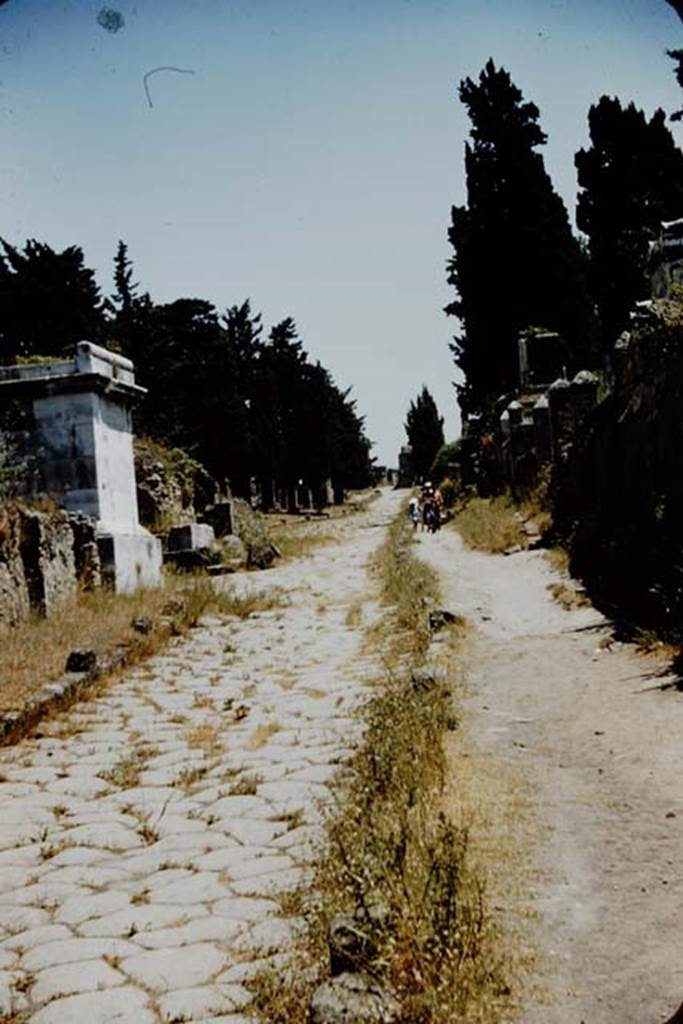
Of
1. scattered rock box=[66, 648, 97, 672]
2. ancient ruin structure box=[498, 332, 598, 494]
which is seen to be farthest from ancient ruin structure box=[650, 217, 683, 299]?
scattered rock box=[66, 648, 97, 672]

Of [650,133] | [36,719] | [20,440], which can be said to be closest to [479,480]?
[650,133]

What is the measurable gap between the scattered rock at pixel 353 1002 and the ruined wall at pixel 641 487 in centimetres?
466

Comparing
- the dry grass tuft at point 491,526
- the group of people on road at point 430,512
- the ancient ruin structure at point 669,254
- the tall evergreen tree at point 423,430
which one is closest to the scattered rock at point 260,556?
the dry grass tuft at point 491,526

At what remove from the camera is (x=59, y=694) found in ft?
22.4

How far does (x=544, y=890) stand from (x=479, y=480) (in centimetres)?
2036

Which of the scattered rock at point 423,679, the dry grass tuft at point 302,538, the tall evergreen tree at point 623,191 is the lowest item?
the scattered rock at point 423,679

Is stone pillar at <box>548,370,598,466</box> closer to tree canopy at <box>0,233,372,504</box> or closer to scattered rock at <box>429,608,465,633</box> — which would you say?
scattered rock at <box>429,608,465,633</box>

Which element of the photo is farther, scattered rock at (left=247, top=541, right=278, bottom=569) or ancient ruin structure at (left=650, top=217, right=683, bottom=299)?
scattered rock at (left=247, top=541, right=278, bottom=569)

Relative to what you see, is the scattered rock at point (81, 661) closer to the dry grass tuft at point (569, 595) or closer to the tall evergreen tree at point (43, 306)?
the dry grass tuft at point (569, 595)

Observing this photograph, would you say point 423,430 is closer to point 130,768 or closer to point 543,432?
point 543,432

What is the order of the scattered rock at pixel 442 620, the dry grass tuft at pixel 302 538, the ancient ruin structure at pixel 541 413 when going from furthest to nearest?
the dry grass tuft at pixel 302 538 < the ancient ruin structure at pixel 541 413 < the scattered rock at pixel 442 620

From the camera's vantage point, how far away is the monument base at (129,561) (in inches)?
455

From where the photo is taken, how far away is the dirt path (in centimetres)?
224

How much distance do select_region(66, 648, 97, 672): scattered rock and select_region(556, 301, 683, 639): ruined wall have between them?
4.98 metres
